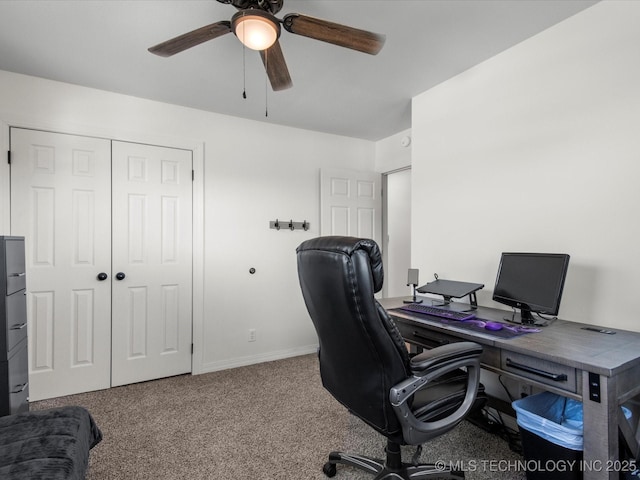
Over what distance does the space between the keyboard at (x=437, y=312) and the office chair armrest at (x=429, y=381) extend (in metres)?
0.47

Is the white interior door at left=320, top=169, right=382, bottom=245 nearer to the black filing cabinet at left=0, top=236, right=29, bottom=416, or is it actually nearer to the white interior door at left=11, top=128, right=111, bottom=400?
the white interior door at left=11, top=128, right=111, bottom=400

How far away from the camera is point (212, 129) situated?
3.28m

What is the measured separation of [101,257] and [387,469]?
2.68m

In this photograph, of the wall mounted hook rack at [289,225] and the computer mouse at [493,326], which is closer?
the computer mouse at [493,326]

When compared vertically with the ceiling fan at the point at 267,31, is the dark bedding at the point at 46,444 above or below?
below

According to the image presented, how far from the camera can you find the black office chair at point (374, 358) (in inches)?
48.0

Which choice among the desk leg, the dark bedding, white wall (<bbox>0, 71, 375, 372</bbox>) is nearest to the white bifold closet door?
white wall (<bbox>0, 71, 375, 372</bbox>)

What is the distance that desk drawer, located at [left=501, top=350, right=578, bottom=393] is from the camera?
1.29 m

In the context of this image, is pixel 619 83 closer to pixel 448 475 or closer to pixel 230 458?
pixel 448 475

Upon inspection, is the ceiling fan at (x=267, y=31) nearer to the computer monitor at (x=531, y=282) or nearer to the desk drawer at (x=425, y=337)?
the computer monitor at (x=531, y=282)

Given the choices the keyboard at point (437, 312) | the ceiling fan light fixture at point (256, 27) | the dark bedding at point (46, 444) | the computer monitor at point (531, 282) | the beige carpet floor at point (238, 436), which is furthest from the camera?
the keyboard at point (437, 312)

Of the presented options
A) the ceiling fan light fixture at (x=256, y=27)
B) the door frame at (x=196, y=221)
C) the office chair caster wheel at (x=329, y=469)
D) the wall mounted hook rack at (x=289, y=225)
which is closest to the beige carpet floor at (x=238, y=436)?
the office chair caster wheel at (x=329, y=469)

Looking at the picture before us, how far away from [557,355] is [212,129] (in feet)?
10.5

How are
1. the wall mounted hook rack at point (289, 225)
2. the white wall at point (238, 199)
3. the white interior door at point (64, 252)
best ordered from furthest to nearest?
the wall mounted hook rack at point (289, 225) → the white wall at point (238, 199) → the white interior door at point (64, 252)
